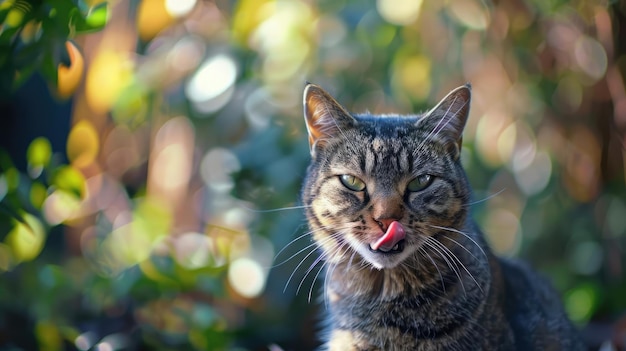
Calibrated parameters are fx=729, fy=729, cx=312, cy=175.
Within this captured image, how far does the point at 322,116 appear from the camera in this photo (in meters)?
1.77

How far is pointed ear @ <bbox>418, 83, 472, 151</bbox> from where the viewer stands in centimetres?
168

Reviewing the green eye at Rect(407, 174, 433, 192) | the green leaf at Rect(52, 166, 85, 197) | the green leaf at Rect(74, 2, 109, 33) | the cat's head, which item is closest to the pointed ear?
the cat's head

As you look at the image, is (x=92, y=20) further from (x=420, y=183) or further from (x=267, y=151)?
(x=267, y=151)

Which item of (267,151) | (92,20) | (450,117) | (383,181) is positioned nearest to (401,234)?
(383,181)

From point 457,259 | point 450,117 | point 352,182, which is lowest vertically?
point 457,259

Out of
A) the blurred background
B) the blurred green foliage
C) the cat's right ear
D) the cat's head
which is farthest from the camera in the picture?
the blurred background

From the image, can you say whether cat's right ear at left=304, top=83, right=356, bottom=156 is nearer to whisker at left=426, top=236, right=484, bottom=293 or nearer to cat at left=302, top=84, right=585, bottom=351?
cat at left=302, top=84, right=585, bottom=351

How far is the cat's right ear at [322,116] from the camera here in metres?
1.72

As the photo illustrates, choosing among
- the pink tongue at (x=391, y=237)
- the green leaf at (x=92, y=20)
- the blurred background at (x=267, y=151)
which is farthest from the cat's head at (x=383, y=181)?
the blurred background at (x=267, y=151)

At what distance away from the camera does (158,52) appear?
2.79m

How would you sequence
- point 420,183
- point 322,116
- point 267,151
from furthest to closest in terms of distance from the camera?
point 267,151 < point 322,116 < point 420,183

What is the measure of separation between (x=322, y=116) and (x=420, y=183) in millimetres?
295

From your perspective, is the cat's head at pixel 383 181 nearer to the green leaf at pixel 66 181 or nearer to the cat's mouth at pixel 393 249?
the cat's mouth at pixel 393 249

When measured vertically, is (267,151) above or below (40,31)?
below
